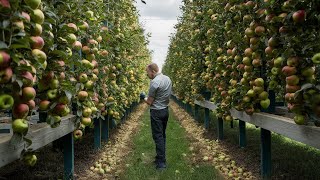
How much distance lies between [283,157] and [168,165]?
74.0 inches

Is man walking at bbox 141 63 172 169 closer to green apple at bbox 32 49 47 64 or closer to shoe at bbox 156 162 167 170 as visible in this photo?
shoe at bbox 156 162 167 170

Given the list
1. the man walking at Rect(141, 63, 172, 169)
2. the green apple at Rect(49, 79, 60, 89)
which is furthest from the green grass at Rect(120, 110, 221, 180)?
the green apple at Rect(49, 79, 60, 89)

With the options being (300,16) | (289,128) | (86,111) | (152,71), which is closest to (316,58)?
(300,16)

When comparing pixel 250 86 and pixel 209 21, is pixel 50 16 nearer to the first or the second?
pixel 250 86

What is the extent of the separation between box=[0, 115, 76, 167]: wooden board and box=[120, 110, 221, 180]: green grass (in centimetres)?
153

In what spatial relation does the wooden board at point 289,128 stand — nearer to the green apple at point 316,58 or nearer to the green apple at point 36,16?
the green apple at point 316,58

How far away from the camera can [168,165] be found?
6609 millimetres

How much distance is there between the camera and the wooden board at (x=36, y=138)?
2822 mm

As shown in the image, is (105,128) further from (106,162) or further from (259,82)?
(259,82)

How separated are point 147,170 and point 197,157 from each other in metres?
1.39

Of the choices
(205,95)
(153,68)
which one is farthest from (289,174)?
(205,95)

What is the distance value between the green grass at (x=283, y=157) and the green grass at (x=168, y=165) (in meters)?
0.80

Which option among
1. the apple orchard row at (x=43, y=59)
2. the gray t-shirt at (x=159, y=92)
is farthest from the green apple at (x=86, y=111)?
the gray t-shirt at (x=159, y=92)

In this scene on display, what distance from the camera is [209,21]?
742cm
